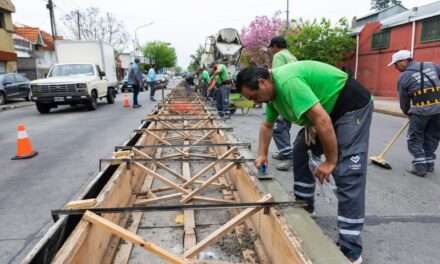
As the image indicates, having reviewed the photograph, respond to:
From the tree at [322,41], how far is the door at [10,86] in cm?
1598

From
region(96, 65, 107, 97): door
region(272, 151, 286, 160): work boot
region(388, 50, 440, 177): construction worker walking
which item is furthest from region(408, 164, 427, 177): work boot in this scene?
region(96, 65, 107, 97): door

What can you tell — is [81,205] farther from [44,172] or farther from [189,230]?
[44,172]

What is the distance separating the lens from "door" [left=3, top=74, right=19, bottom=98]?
17.9m

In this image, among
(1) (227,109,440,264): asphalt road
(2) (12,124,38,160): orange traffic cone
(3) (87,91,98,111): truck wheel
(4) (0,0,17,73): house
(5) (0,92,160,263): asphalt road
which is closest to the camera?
(1) (227,109,440,264): asphalt road

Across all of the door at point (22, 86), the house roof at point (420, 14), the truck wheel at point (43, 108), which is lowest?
the truck wheel at point (43, 108)

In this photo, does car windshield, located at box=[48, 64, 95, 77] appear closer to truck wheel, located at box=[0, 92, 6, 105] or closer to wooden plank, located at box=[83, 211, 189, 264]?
truck wheel, located at box=[0, 92, 6, 105]

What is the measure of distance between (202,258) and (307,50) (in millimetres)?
20464

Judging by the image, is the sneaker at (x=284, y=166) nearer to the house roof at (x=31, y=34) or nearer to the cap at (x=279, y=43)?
the cap at (x=279, y=43)

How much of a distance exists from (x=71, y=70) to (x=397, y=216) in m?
13.7

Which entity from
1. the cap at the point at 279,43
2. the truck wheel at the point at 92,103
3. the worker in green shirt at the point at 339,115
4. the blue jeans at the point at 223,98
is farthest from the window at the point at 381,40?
the worker in green shirt at the point at 339,115

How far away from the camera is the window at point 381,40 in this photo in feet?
63.8

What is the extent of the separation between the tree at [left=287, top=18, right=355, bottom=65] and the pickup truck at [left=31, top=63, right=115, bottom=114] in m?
12.5

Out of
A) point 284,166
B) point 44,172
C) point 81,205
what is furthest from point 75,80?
point 81,205

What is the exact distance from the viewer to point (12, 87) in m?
18.3
